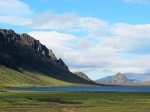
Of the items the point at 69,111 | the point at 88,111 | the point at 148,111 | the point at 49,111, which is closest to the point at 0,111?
the point at 49,111

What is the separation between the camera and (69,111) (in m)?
65.8

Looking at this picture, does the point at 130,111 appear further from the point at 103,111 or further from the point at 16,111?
the point at 16,111

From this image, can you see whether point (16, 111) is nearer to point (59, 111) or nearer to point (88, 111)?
point (59, 111)

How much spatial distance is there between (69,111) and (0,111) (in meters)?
15.4

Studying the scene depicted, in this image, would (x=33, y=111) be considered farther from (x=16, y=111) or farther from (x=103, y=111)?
(x=103, y=111)

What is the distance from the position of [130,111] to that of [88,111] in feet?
30.6

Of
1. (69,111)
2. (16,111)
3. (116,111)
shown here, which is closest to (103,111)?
(116,111)

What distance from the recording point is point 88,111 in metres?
65.1

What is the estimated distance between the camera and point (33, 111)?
65688mm

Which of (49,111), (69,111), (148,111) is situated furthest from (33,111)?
(148,111)

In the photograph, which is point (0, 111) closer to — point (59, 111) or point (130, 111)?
point (59, 111)

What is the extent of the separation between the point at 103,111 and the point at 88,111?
3.38 metres

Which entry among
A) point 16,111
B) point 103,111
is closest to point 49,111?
point 16,111

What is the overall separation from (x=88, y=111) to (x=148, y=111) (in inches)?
519
